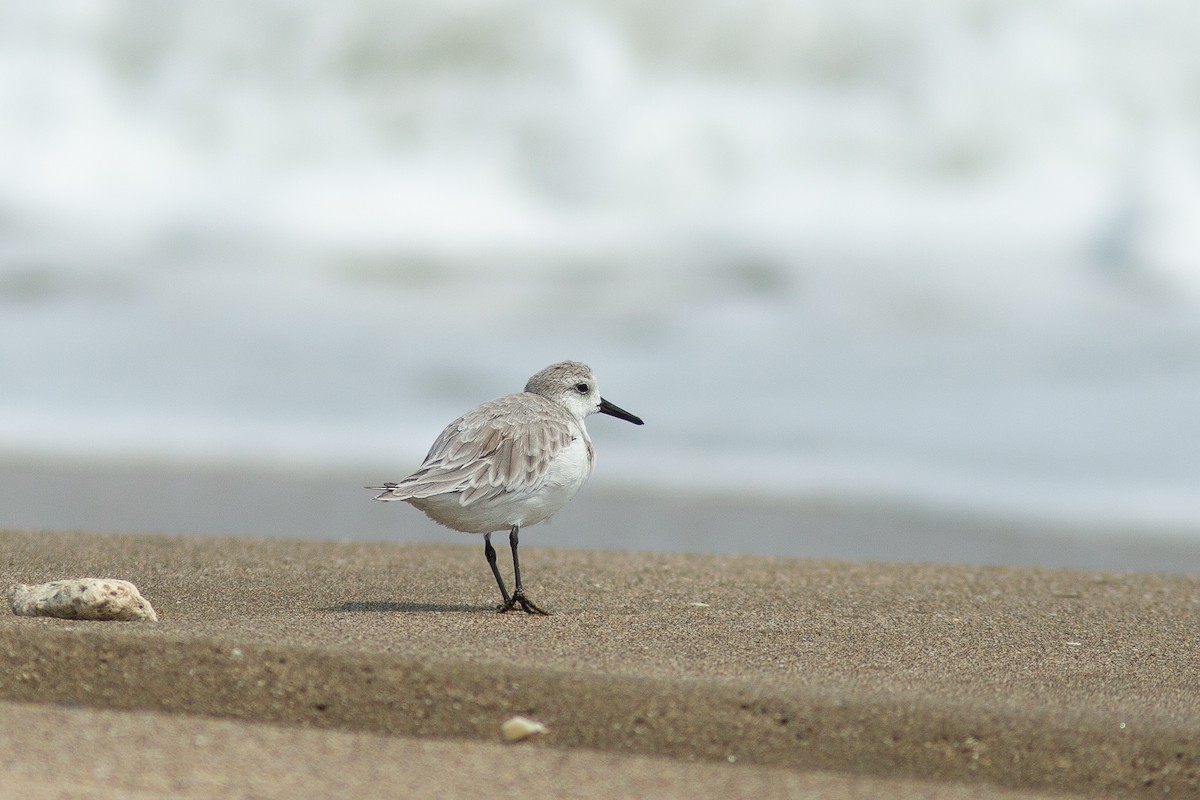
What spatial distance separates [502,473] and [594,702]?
1243 mm

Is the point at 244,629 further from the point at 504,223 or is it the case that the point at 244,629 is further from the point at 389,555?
the point at 504,223

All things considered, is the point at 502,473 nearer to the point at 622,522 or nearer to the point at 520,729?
the point at 520,729

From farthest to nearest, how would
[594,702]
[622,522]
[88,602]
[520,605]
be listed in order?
[622,522], [520,605], [88,602], [594,702]

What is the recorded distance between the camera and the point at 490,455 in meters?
4.08

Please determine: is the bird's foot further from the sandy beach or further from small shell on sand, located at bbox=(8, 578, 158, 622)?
small shell on sand, located at bbox=(8, 578, 158, 622)

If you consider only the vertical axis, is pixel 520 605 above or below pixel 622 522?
below

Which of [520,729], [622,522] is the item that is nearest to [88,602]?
[520,729]

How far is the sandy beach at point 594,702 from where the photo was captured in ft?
8.48

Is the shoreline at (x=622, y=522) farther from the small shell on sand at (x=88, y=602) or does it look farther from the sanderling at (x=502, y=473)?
the small shell on sand at (x=88, y=602)

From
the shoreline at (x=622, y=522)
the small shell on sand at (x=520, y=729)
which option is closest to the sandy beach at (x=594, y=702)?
the small shell on sand at (x=520, y=729)

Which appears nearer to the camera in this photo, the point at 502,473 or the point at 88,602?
the point at 88,602

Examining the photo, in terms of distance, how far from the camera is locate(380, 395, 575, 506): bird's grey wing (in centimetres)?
402

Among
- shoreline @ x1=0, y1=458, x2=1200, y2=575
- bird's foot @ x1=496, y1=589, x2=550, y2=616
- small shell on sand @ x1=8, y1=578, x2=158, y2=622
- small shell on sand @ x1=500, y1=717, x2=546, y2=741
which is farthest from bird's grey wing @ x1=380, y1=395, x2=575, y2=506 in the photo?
shoreline @ x1=0, y1=458, x2=1200, y2=575

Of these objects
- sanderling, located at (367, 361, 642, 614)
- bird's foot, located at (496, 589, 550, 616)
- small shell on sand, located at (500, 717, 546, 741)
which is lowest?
small shell on sand, located at (500, 717, 546, 741)
